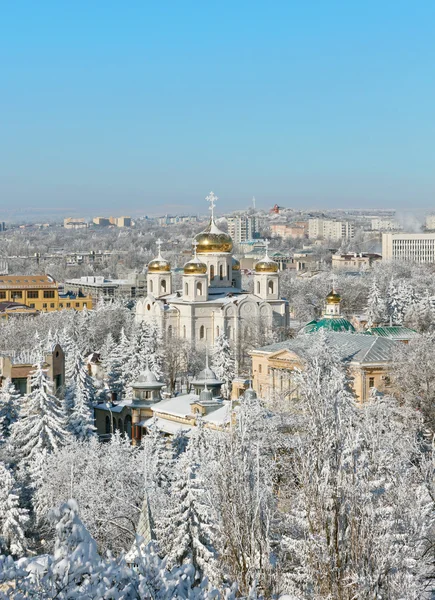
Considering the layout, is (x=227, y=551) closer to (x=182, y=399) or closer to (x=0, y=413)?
(x=0, y=413)

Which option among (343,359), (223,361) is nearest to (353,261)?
(223,361)

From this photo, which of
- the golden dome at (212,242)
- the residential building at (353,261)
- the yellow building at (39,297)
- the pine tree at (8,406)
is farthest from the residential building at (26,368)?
the residential building at (353,261)

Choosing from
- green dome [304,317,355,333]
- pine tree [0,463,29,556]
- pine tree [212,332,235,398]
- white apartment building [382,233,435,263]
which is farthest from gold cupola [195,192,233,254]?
white apartment building [382,233,435,263]

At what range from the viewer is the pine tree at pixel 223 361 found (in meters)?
43.5

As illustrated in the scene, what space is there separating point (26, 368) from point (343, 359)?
10664 mm

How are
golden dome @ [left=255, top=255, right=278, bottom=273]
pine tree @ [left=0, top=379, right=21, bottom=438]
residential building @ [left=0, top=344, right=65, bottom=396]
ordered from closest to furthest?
1. pine tree @ [left=0, top=379, right=21, bottom=438]
2. residential building @ [left=0, top=344, right=65, bottom=396]
3. golden dome @ [left=255, top=255, right=278, bottom=273]

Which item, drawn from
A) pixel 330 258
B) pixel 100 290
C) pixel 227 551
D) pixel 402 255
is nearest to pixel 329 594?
pixel 227 551

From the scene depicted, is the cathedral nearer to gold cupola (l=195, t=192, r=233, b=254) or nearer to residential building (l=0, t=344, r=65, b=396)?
gold cupola (l=195, t=192, r=233, b=254)

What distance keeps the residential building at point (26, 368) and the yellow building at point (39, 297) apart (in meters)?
42.9

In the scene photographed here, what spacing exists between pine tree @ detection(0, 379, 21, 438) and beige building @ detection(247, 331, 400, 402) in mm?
7069

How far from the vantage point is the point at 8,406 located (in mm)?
30672

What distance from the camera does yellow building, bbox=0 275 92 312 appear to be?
78.4 metres

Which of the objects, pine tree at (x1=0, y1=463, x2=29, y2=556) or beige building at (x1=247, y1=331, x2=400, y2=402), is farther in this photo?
beige building at (x1=247, y1=331, x2=400, y2=402)

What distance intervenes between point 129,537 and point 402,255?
114m
